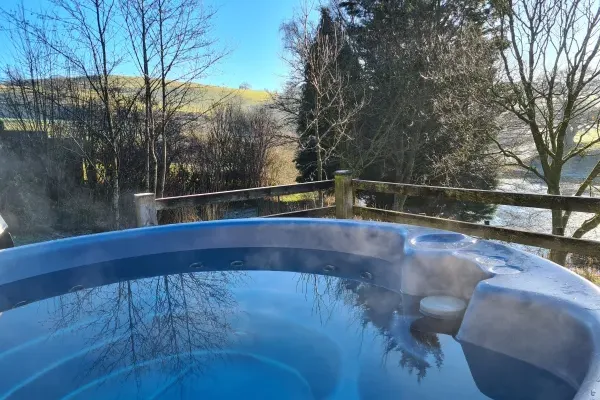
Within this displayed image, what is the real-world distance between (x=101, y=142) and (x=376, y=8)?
19.7 ft

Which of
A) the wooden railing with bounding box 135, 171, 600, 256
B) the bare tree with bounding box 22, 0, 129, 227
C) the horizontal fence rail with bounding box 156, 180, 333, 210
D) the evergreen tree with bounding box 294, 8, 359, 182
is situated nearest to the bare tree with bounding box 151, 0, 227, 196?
the bare tree with bounding box 22, 0, 129, 227

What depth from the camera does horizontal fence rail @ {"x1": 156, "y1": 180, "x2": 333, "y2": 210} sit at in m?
2.94

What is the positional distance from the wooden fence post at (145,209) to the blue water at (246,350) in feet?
2.17

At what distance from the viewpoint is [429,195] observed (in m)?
2.83

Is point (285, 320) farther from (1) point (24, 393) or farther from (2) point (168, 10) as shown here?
(2) point (168, 10)

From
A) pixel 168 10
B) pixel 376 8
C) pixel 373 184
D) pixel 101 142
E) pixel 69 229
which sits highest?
pixel 376 8

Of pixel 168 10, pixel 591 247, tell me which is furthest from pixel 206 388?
pixel 168 10

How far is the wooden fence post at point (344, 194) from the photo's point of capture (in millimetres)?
3404

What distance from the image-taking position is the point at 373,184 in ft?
10.6

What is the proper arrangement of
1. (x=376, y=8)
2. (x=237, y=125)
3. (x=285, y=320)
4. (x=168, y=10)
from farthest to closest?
(x=376, y=8) < (x=237, y=125) < (x=168, y=10) < (x=285, y=320)

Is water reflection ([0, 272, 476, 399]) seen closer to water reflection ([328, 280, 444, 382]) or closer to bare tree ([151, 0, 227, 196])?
water reflection ([328, 280, 444, 382])

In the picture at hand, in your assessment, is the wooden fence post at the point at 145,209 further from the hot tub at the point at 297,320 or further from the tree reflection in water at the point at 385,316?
the tree reflection in water at the point at 385,316

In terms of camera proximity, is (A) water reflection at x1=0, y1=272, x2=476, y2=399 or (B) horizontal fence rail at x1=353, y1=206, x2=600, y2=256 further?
(B) horizontal fence rail at x1=353, y1=206, x2=600, y2=256

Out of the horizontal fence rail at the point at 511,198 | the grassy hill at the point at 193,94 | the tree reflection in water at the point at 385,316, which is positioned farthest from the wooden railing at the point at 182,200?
the grassy hill at the point at 193,94
